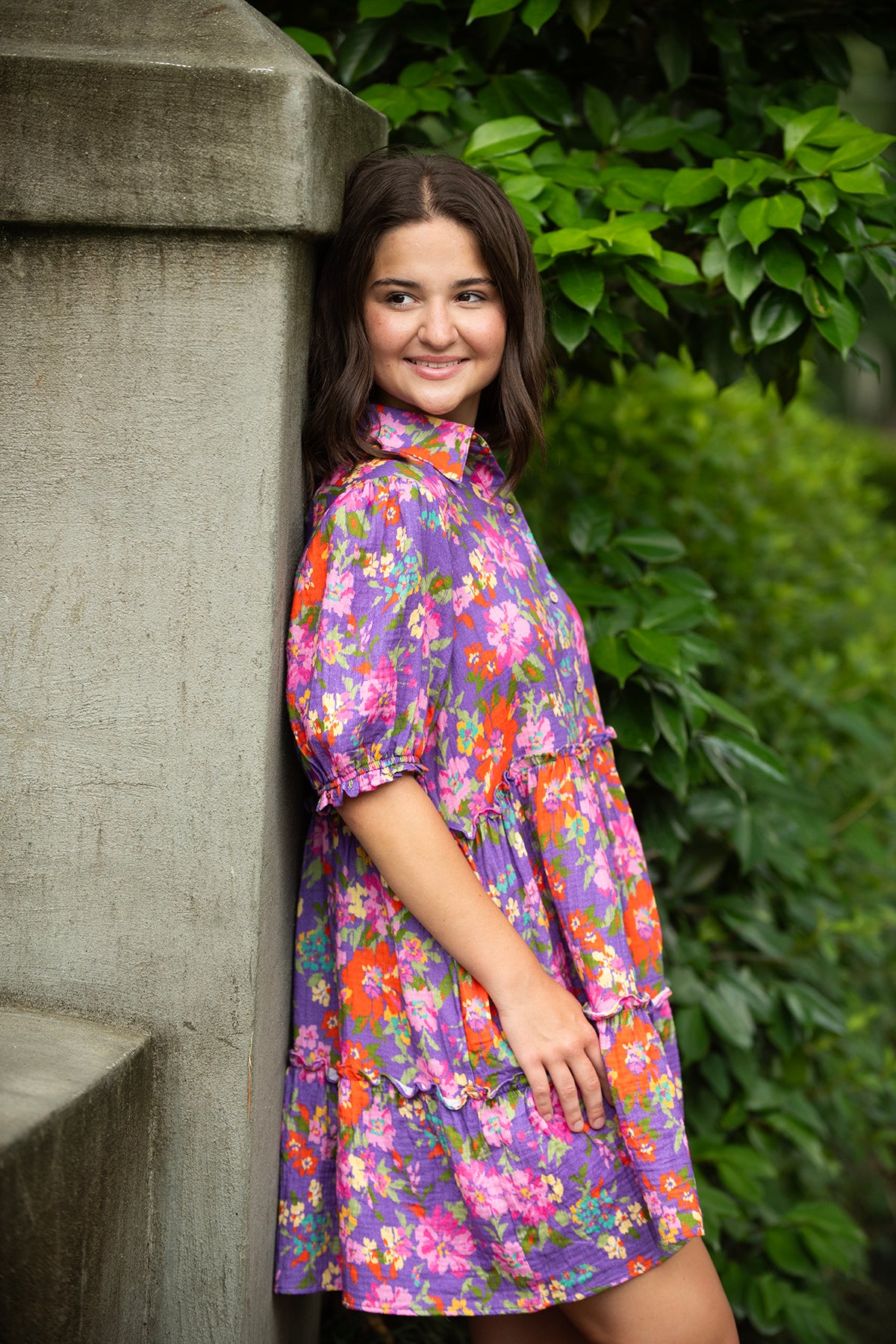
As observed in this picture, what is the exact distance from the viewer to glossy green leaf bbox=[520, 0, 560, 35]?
5.67 ft

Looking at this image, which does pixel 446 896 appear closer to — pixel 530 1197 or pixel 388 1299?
pixel 530 1197

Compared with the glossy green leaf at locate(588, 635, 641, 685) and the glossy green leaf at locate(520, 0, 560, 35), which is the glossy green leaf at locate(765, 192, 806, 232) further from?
the glossy green leaf at locate(588, 635, 641, 685)

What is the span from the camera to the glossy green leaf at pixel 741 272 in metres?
1.72

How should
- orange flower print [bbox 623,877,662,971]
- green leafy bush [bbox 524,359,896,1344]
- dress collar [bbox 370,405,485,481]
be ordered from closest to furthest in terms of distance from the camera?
dress collar [bbox 370,405,485,481] → orange flower print [bbox 623,877,662,971] → green leafy bush [bbox 524,359,896,1344]

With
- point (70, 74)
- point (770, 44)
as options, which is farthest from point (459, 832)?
point (770, 44)

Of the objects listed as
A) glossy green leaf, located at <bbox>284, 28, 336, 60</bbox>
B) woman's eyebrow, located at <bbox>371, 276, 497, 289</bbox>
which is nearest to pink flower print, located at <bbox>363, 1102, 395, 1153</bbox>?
woman's eyebrow, located at <bbox>371, 276, 497, 289</bbox>

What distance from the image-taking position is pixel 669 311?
210 centimetres

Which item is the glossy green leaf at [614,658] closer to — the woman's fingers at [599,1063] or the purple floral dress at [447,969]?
the purple floral dress at [447,969]

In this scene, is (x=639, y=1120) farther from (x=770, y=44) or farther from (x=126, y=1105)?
(x=770, y=44)

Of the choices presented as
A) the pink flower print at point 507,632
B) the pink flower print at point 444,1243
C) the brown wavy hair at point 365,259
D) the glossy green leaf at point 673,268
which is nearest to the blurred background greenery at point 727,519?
the glossy green leaf at point 673,268

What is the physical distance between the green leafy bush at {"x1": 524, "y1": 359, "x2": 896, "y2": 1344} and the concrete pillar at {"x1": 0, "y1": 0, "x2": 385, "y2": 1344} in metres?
0.72

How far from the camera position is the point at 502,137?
172 centimetres

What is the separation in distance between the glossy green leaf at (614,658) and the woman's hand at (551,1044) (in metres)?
0.56

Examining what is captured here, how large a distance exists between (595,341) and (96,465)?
1.01 metres
